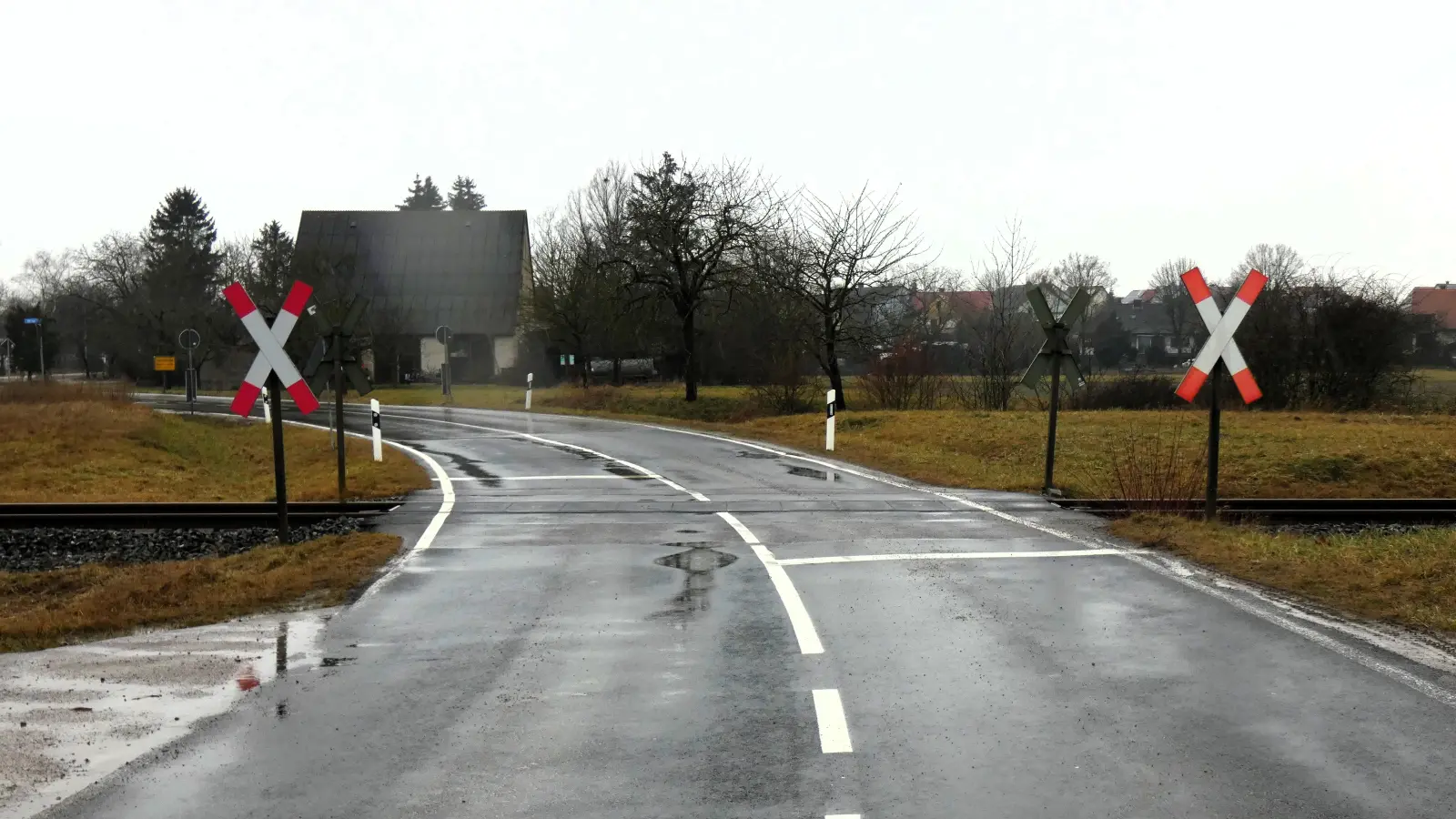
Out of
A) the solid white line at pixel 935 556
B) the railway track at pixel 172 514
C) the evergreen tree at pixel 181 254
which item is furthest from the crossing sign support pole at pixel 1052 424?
the evergreen tree at pixel 181 254

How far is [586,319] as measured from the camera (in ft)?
165

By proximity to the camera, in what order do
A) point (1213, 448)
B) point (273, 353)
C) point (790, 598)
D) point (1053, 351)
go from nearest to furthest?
point (790, 598)
point (273, 353)
point (1213, 448)
point (1053, 351)

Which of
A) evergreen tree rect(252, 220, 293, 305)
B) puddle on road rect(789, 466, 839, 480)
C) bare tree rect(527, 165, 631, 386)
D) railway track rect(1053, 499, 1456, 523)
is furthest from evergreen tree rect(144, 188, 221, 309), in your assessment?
railway track rect(1053, 499, 1456, 523)

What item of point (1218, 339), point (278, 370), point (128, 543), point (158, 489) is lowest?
point (158, 489)

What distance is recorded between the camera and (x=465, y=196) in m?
121

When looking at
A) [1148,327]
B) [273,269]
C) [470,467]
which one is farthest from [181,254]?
[1148,327]

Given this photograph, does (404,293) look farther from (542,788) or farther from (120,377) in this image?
(542,788)

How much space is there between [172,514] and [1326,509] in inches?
563

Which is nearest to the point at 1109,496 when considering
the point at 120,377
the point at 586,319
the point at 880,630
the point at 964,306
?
the point at 880,630

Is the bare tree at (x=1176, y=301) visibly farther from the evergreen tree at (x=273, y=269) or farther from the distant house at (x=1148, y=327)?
the evergreen tree at (x=273, y=269)

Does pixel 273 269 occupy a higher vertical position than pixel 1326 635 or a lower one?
higher

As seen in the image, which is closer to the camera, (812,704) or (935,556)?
(812,704)

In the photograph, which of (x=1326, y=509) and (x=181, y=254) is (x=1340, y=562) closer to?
(x=1326, y=509)

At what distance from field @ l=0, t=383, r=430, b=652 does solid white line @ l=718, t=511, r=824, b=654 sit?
3.25 m
